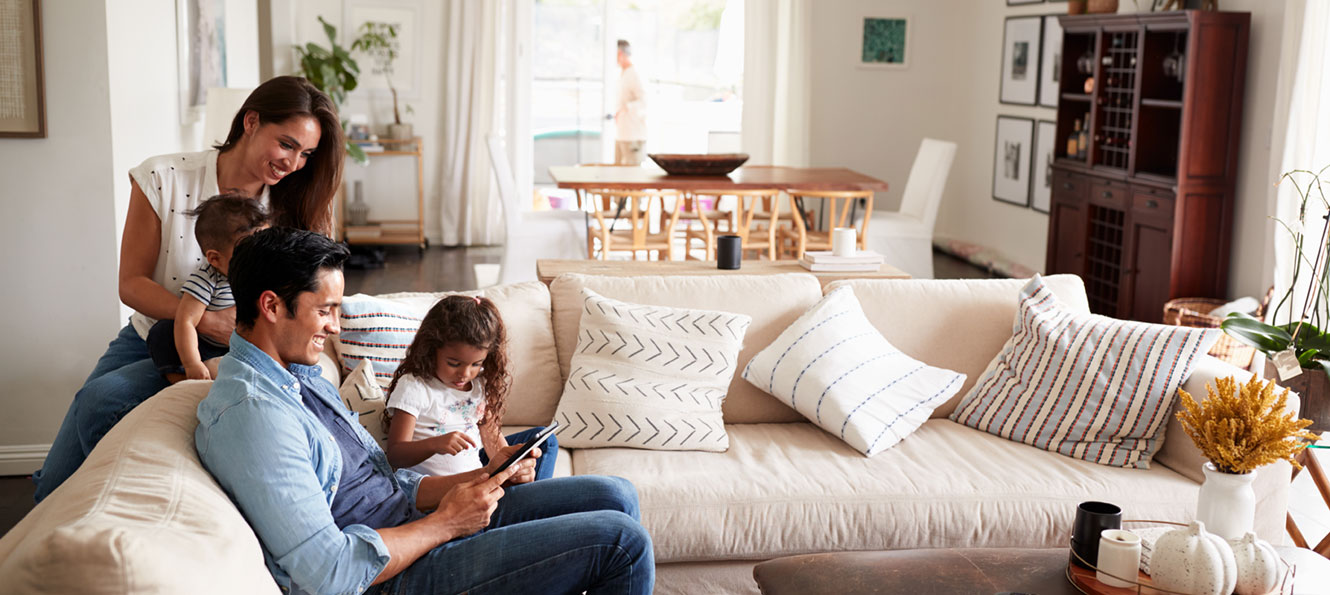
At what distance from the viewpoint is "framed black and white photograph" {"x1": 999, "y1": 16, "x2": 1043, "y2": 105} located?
752 centimetres

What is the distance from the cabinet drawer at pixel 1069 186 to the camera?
6207 mm

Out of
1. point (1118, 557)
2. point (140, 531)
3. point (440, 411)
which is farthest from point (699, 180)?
point (140, 531)

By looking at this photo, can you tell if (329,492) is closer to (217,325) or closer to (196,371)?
(196,371)

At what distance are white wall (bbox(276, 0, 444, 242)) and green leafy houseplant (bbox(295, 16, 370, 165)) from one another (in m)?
0.17

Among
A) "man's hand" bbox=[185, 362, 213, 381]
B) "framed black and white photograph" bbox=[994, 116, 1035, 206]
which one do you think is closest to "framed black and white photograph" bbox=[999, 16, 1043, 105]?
"framed black and white photograph" bbox=[994, 116, 1035, 206]

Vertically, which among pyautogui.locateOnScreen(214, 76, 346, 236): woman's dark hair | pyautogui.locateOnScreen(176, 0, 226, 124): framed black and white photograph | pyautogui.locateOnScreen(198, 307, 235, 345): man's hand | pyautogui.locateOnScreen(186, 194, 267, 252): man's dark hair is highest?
pyautogui.locateOnScreen(176, 0, 226, 124): framed black and white photograph

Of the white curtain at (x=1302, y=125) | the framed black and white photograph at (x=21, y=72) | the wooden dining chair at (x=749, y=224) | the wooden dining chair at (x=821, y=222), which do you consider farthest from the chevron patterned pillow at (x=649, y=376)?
the wooden dining chair at (x=821, y=222)

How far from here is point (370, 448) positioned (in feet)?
6.81

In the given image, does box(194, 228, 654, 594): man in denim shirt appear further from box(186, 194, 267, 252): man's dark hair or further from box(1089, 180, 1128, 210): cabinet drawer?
box(1089, 180, 1128, 210): cabinet drawer

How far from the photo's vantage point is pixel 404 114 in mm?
8367

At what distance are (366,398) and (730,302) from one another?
1.09 metres

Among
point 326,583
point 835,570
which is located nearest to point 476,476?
point 326,583

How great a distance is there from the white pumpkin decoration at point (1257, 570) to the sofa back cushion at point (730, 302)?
4.47ft

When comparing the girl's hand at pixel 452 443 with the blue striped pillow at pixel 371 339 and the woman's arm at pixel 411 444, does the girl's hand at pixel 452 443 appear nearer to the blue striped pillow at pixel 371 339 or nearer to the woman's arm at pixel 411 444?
the woman's arm at pixel 411 444
